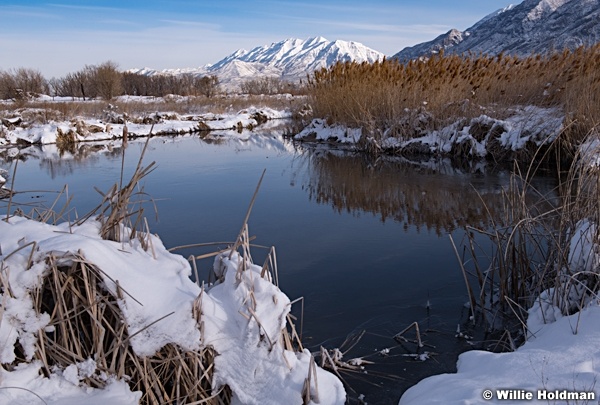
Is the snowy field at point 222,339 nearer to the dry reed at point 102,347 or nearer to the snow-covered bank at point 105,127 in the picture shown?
the dry reed at point 102,347

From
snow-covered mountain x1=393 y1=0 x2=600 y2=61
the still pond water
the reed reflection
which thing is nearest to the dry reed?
the still pond water

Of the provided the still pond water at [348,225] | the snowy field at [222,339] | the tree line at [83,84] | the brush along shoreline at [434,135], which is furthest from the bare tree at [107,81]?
the snowy field at [222,339]

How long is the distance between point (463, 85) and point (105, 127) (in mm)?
12607

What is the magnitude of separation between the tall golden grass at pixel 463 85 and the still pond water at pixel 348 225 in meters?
1.11

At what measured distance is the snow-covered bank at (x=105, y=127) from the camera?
1443 centimetres

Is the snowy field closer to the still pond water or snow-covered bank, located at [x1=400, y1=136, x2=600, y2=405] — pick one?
snow-covered bank, located at [x1=400, y1=136, x2=600, y2=405]

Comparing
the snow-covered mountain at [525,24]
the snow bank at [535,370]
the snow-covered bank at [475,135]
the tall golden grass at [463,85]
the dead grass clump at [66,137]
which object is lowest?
the snow bank at [535,370]

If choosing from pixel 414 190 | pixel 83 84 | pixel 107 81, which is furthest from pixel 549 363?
pixel 83 84

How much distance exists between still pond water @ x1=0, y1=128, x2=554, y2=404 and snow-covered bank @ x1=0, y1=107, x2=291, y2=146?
4.39m

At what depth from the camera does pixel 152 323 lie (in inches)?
71.4

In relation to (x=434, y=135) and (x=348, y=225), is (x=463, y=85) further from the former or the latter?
(x=348, y=225)

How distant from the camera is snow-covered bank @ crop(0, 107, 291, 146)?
1443 centimetres

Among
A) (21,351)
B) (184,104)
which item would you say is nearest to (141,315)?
(21,351)

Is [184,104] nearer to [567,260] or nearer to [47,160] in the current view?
[47,160]
